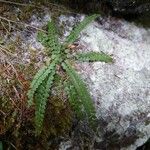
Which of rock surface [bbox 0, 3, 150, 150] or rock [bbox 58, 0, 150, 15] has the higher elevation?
rock [bbox 58, 0, 150, 15]

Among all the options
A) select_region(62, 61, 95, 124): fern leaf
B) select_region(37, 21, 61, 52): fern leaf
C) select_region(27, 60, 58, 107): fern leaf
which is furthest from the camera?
select_region(37, 21, 61, 52): fern leaf

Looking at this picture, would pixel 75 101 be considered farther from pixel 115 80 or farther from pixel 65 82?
pixel 115 80

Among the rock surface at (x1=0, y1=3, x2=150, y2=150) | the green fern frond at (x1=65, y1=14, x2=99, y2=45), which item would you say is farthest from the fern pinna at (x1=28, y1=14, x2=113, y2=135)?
the rock surface at (x1=0, y1=3, x2=150, y2=150)

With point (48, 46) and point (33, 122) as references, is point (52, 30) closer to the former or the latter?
point (48, 46)

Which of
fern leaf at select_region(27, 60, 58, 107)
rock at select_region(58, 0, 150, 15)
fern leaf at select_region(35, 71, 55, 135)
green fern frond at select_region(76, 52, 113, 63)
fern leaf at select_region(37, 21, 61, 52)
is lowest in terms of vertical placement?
fern leaf at select_region(35, 71, 55, 135)

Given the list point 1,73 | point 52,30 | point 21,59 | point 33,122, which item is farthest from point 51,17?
point 33,122

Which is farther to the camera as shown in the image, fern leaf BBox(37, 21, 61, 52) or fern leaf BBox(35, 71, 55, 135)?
fern leaf BBox(37, 21, 61, 52)

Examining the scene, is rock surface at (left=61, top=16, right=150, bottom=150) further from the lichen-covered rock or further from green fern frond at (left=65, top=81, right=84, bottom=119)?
green fern frond at (left=65, top=81, right=84, bottom=119)

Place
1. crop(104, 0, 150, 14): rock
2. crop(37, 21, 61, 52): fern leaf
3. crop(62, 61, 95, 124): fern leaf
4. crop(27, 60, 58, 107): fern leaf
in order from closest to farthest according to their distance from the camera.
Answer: crop(27, 60, 58, 107): fern leaf → crop(62, 61, 95, 124): fern leaf → crop(37, 21, 61, 52): fern leaf → crop(104, 0, 150, 14): rock
